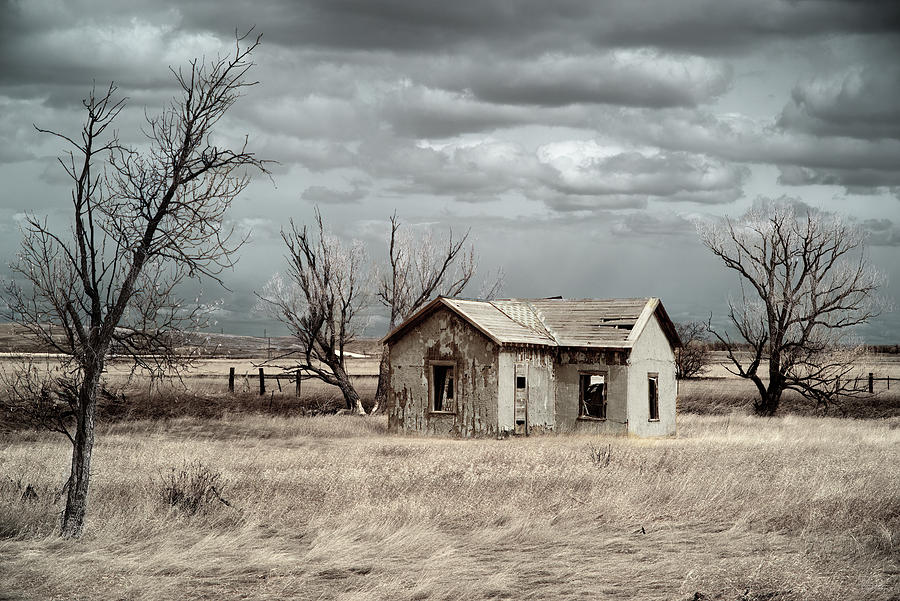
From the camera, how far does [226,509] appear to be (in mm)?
11844

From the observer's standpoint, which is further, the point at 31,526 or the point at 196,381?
the point at 196,381

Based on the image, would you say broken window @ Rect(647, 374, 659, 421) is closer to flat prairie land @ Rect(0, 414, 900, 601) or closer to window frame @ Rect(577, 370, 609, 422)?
window frame @ Rect(577, 370, 609, 422)

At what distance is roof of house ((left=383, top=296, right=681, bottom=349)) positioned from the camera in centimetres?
2472

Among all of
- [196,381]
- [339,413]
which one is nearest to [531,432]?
[339,413]

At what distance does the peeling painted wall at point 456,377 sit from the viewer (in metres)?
24.1

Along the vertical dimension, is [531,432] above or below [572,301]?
below

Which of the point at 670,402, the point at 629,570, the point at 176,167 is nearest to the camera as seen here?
the point at 629,570

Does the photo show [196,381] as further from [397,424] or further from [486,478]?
[486,478]

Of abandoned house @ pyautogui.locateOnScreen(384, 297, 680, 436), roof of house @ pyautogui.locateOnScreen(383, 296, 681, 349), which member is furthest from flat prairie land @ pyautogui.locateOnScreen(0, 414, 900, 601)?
roof of house @ pyautogui.locateOnScreen(383, 296, 681, 349)

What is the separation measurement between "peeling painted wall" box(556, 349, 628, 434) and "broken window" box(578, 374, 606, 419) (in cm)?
17

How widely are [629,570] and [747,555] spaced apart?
1.71 meters

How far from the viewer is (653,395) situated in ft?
86.9

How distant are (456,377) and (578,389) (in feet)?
12.6

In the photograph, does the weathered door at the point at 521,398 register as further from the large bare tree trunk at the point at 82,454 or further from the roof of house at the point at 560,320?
the large bare tree trunk at the point at 82,454
